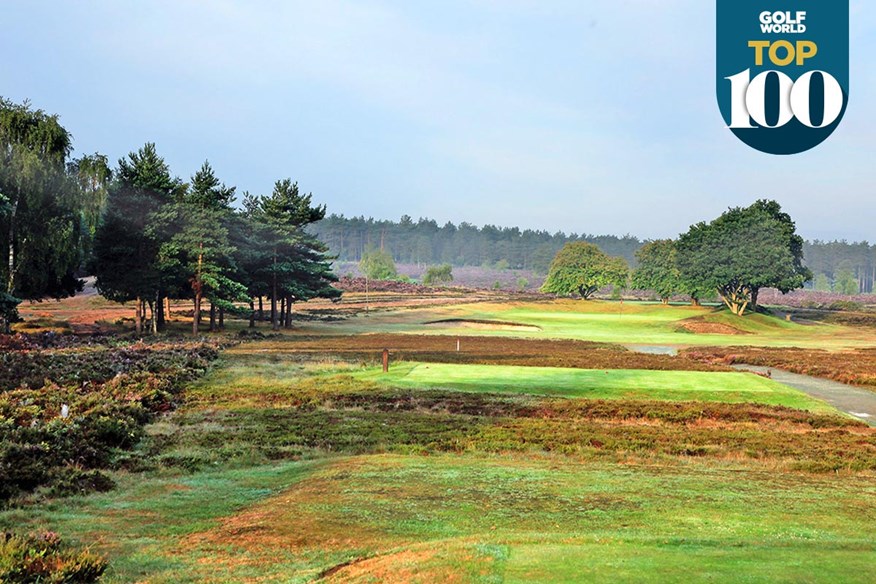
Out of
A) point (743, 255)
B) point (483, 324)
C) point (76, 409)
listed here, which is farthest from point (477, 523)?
point (743, 255)

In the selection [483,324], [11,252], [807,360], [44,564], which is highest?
[11,252]

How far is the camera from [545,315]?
4769 inches

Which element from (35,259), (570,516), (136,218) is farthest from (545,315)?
(570,516)

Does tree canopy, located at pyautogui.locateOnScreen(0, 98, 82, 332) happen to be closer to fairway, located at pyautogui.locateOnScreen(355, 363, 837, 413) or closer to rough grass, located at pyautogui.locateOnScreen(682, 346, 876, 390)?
fairway, located at pyautogui.locateOnScreen(355, 363, 837, 413)

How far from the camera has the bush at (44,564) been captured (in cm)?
999

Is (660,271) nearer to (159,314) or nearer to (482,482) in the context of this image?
(159,314)

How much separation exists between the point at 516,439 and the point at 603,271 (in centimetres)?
13542

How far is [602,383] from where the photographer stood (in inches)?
1580

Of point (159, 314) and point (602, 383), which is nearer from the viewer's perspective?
point (602, 383)

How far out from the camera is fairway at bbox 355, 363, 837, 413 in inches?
1419

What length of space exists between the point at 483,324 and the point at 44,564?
292ft

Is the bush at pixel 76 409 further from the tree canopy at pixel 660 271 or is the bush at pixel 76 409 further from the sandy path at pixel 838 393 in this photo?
the tree canopy at pixel 660 271

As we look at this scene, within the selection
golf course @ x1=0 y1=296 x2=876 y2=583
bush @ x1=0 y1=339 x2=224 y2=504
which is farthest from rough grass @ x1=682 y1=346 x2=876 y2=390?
bush @ x1=0 y1=339 x2=224 y2=504

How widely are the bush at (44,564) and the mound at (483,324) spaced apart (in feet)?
277
